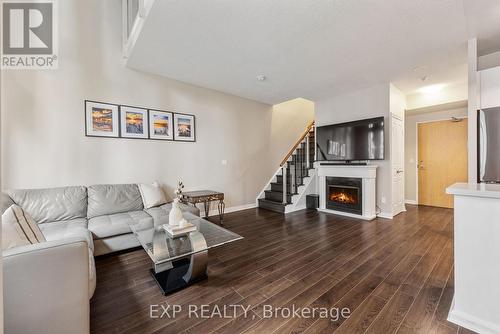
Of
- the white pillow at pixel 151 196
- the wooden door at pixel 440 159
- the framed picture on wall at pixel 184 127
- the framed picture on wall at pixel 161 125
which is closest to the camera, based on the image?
the white pillow at pixel 151 196

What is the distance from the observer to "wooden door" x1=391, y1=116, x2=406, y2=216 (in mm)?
Result: 4355

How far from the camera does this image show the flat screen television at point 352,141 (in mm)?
4176

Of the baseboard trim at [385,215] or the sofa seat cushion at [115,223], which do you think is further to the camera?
the baseboard trim at [385,215]

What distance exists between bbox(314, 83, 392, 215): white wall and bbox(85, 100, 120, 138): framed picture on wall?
4344 mm

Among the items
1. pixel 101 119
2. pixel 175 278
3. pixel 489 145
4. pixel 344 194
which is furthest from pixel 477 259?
pixel 101 119

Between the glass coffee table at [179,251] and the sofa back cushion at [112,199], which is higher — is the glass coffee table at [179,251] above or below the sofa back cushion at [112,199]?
below

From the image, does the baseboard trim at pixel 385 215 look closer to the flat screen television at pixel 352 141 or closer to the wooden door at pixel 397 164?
the wooden door at pixel 397 164

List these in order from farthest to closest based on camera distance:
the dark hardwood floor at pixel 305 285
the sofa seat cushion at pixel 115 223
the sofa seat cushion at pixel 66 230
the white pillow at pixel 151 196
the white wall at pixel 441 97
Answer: the white wall at pixel 441 97 → the white pillow at pixel 151 196 → the sofa seat cushion at pixel 115 223 → the sofa seat cushion at pixel 66 230 → the dark hardwood floor at pixel 305 285

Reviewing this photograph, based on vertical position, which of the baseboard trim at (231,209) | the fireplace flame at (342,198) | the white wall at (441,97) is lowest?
the baseboard trim at (231,209)

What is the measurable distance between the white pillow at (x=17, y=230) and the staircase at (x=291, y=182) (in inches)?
155

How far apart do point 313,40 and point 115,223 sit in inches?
134

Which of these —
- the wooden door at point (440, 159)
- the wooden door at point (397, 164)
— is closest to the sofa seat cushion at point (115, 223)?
the wooden door at point (397, 164)

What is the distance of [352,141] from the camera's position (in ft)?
14.8

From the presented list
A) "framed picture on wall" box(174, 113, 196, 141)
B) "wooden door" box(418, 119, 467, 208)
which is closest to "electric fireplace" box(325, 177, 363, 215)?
"wooden door" box(418, 119, 467, 208)
